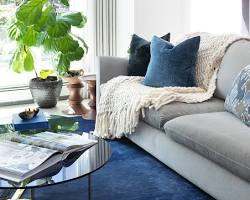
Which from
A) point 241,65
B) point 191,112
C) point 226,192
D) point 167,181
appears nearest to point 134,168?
point 167,181

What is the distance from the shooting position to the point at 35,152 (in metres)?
1.97

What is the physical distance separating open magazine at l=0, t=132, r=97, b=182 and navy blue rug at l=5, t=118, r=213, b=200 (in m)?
0.39

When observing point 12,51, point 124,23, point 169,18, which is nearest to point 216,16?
point 169,18

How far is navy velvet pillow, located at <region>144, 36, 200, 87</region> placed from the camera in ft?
10.2

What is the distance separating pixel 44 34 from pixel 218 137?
2.33m

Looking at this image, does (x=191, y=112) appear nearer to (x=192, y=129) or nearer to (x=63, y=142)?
(x=192, y=129)

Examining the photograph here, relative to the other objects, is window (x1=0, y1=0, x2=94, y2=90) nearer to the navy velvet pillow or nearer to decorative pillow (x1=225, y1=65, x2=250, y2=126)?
the navy velvet pillow

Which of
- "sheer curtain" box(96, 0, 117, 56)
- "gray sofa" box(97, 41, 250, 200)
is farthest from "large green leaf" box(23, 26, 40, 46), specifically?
"gray sofa" box(97, 41, 250, 200)

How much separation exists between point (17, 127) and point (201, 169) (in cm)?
100

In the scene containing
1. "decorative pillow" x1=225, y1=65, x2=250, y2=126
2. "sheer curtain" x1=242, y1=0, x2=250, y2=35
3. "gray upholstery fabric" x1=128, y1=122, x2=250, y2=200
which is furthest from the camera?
"sheer curtain" x1=242, y1=0, x2=250, y2=35

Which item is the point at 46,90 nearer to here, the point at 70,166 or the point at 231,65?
the point at 231,65

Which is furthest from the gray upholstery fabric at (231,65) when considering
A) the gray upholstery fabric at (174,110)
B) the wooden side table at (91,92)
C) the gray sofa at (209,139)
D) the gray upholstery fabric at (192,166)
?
the wooden side table at (91,92)

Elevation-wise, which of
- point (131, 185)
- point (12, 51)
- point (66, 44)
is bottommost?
point (131, 185)

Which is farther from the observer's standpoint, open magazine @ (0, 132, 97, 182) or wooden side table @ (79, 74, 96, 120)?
wooden side table @ (79, 74, 96, 120)
